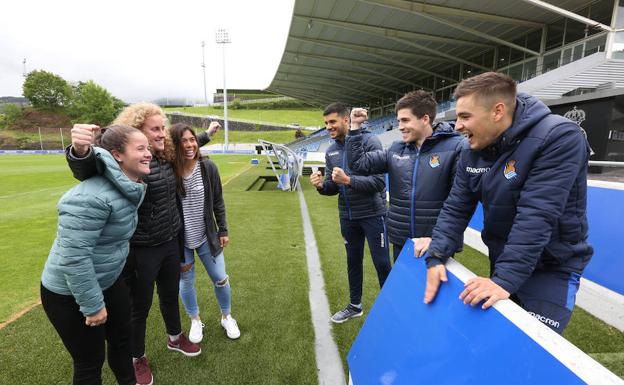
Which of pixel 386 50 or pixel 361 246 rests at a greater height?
pixel 386 50

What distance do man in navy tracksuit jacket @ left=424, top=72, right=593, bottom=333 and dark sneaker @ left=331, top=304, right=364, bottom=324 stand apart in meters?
1.85

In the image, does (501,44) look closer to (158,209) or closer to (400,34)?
(400,34)

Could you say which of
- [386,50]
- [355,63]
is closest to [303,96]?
[355,63]

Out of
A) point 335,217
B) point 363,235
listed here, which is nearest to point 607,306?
point 363,235

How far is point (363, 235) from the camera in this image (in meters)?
3.12

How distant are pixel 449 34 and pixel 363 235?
Result: 2039 centimetres

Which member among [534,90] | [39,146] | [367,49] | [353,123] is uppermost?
[367,49]

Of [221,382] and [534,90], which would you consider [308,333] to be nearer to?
[221,382]

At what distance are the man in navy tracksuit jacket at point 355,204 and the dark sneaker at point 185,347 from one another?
1258 millimetres

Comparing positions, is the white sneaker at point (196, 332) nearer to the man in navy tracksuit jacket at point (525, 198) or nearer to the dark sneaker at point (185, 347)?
the dark sneaker at point (185, 347)

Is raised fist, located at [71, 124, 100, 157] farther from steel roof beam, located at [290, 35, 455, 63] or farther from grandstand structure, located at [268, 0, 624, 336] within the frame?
steel roof beam, located at [290, 35, 455, 63]

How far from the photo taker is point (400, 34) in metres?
19.2

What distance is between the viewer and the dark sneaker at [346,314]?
312 cm

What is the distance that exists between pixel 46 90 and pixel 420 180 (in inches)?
3201
